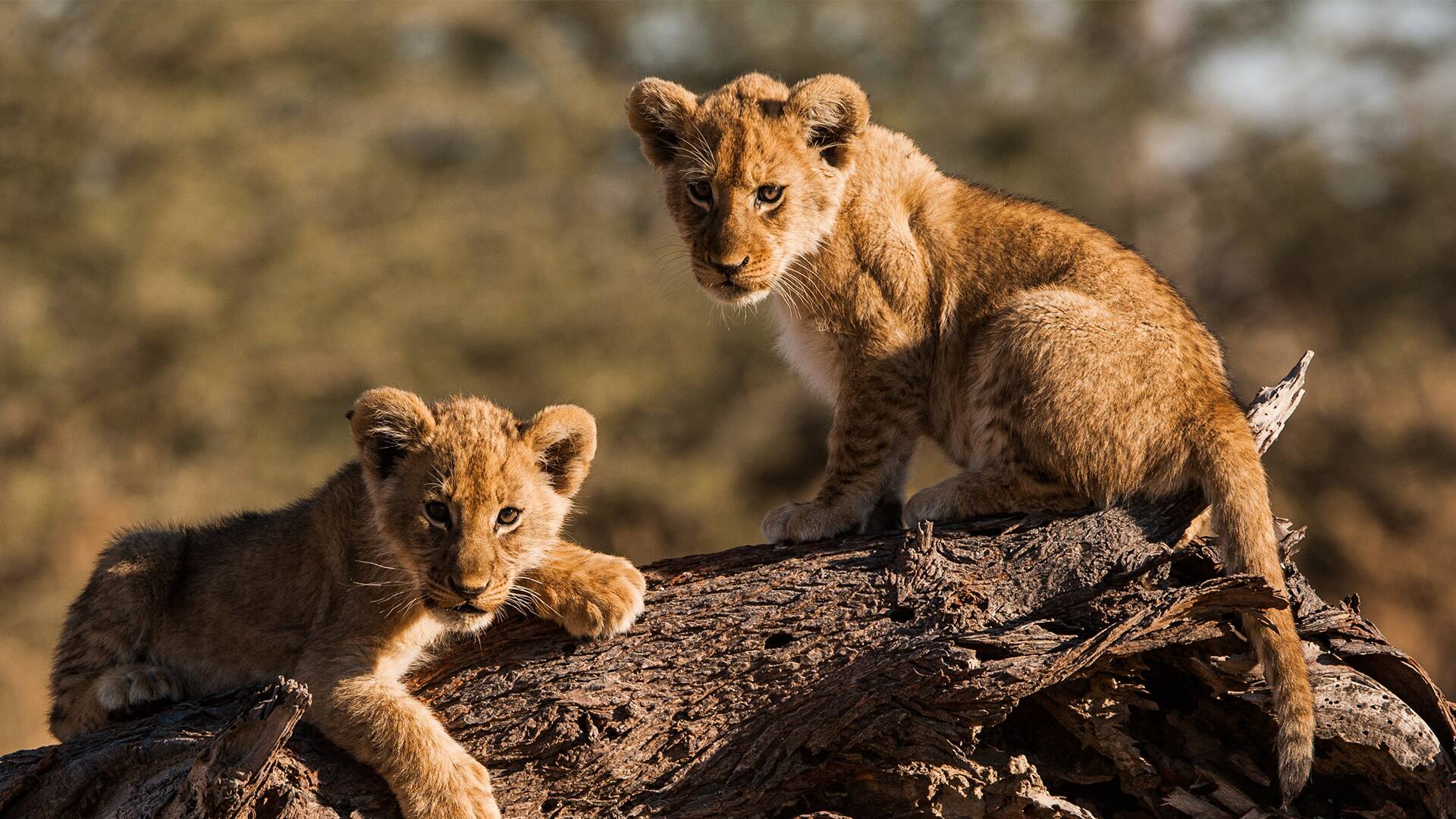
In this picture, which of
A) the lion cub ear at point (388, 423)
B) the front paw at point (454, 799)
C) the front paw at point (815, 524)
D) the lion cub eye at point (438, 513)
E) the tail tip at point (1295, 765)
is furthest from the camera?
the front paw at point (815, 524)

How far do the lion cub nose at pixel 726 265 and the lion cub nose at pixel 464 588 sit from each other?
2156 millimetres

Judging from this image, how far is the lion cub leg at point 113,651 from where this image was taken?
6.45 metres

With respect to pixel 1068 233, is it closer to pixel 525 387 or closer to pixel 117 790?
pixel 117 790

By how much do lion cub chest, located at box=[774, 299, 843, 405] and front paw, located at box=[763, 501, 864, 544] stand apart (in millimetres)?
669

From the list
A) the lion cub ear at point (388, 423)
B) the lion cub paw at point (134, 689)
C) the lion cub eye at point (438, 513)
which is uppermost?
the lion cub ear at point (388, 423)

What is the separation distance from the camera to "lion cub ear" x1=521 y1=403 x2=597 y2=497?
20.8ft

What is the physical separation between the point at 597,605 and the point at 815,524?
1460 mm

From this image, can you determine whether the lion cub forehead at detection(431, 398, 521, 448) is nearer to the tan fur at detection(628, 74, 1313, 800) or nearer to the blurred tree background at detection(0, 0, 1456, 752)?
the tan fur at detection(628, 74, 1313, 800)

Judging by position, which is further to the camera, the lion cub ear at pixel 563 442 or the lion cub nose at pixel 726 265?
the lion cub nose at pixel 726 265

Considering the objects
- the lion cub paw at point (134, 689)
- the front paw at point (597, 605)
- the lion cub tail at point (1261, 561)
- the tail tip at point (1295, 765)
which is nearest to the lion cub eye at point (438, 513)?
the front paw at point (597, 605)

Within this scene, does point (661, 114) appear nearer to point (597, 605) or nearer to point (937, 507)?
point (937, 507)

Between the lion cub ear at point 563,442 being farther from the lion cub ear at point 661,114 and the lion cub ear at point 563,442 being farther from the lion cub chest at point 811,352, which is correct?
the lion cub ear at point 661,114

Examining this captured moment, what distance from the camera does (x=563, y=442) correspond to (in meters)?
6.48

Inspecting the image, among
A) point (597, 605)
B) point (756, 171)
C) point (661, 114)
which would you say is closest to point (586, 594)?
point (597, 605)
